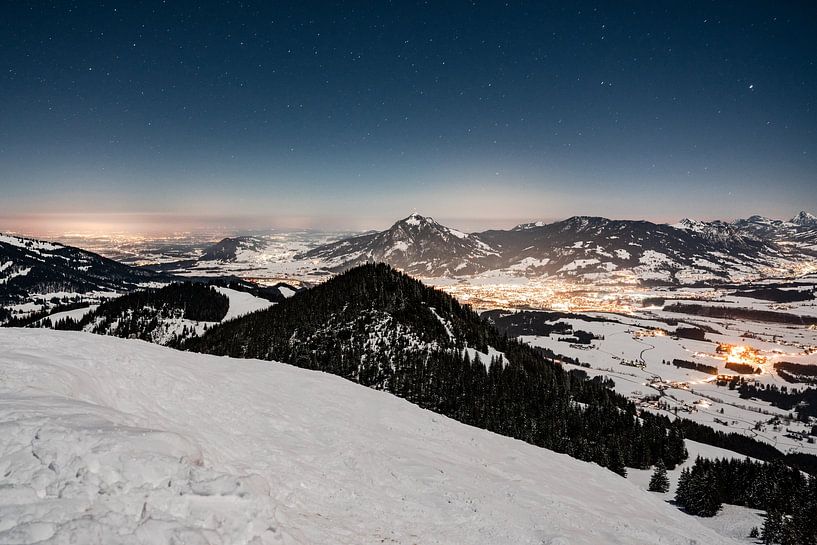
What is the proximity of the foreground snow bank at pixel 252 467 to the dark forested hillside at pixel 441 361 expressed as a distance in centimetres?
6948

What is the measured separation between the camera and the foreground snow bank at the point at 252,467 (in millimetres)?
11133

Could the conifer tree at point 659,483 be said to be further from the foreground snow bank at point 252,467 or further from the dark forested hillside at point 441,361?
the foreground snow bank at point 252,467

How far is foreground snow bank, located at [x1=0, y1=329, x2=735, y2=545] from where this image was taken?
36.5 ft

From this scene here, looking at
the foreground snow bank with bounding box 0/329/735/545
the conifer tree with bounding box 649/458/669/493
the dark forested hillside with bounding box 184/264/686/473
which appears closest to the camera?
the foreground snow bank with bounding box 0/329/735/545

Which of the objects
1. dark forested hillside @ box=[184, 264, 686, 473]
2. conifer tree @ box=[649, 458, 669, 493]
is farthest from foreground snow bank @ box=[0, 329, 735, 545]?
dark forested hillside @ box=[184, 264, 686, 473]

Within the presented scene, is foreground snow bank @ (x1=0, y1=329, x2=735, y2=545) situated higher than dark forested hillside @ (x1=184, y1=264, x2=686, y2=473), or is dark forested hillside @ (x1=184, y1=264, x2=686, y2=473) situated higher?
foreground snow bank @ (x1=0, y1=329, x2=735, y2=545)

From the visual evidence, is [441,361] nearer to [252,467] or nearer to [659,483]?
[659,483]

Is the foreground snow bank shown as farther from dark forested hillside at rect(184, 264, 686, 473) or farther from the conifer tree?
dark forested hillside at rect(184, 264, 686, 473)

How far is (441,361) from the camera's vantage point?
12462cm

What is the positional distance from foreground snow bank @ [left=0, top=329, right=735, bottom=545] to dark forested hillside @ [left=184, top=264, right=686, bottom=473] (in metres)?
69.5

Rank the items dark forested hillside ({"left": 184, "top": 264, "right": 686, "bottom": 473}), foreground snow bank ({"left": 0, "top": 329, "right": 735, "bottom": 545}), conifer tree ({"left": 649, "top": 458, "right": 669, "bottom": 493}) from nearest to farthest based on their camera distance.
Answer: foreground snow bank ({"left": 0, "top": 329, "right": 735, "bottom": 545}) < conifer tree ({"left": 649, "top": 458, "right": 669, "bottom": 493}) < dark forested hillside ({"left": 184, "top": 264, "right": 686, "bottom": 473})

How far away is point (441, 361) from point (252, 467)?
108m

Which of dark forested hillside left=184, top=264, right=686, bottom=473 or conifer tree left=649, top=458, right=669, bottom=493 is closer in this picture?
conifer tree left=649, top=458, right=669, bottom=493

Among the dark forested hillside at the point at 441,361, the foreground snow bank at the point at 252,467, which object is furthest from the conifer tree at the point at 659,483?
the foreground snow bank at the point at 252,467
